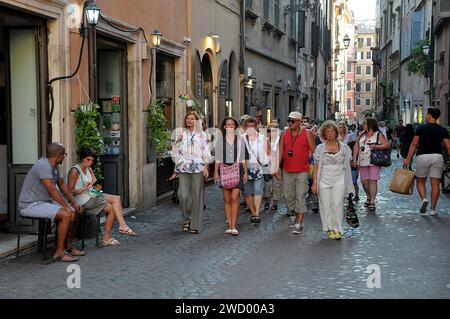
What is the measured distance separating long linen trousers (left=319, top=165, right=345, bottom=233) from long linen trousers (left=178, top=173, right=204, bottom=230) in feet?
5.58

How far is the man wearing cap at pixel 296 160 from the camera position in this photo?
1009 centimetres

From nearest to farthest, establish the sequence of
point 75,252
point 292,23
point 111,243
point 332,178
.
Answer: point 75,252, point 111,243, point 332,178, point 292,23

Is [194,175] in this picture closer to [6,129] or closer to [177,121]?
[6,129]

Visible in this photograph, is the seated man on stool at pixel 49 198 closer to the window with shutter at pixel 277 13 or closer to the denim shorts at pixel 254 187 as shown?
the denim shorts at pixel 254 187

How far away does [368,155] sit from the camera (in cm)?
1246

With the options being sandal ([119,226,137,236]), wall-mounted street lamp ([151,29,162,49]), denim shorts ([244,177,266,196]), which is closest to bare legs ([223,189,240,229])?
denim shorts ([244,177,266,196])

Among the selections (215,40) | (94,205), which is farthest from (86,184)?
(215,40)

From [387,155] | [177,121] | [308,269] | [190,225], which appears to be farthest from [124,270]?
[177,121]

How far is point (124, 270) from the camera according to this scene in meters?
7.36

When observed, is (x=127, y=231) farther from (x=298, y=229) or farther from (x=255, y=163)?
(x=298, y=229)

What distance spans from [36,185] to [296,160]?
3.87 meters

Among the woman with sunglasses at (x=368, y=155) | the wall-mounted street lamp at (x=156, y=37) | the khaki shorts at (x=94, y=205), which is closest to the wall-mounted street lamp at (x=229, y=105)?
the wall-mounted street lamp at (x=156, y=37)

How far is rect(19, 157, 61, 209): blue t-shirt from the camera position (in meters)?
7.70
